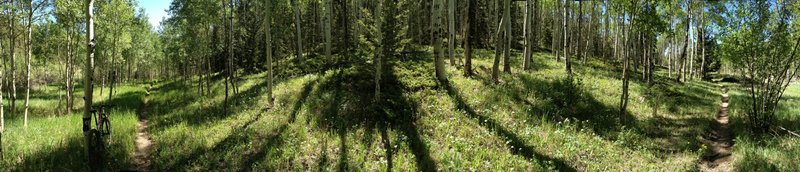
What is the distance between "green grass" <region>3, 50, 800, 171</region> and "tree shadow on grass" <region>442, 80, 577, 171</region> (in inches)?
1.6

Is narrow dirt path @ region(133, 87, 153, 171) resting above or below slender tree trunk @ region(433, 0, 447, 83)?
below

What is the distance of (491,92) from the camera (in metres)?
14.3

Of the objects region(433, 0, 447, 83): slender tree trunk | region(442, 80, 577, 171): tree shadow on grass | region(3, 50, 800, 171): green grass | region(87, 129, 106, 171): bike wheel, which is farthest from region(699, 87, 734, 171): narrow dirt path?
region(87, 129, 106, 171): bike wheel

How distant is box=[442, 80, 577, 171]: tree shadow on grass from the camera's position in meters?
9.41

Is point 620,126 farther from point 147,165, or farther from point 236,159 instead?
point 147,165

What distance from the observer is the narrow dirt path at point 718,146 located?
9.56m

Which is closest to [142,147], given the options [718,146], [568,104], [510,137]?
[510,137]

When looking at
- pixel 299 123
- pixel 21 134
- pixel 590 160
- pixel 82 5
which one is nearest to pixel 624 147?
pixel 590 160

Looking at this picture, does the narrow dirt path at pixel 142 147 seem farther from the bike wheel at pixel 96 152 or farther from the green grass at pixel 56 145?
the bike wheel at pixel 96 152

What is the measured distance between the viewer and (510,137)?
35.2ft

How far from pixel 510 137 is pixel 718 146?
5.31 metres

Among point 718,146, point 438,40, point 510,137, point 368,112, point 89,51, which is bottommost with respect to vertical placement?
point 718,146

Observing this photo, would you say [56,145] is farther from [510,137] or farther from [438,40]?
[510,137]

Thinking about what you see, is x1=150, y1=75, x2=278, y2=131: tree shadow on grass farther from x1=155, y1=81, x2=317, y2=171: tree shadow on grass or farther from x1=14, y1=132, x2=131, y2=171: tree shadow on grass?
x1=14, y1=132, x2=131, y2=171: tree shadow on grass
